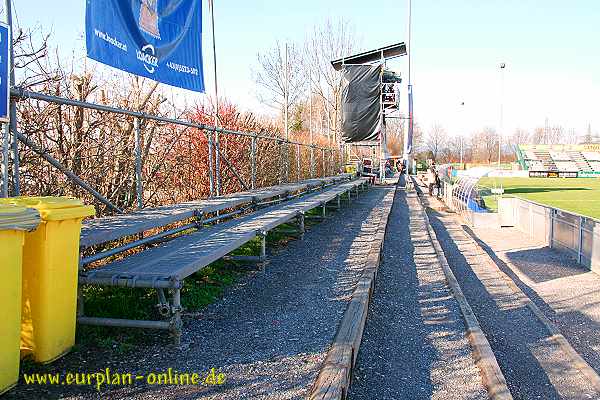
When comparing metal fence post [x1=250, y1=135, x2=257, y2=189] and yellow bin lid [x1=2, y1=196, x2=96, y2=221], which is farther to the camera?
metal fence post [x1=250, y1=135, x2=257, y2=189]

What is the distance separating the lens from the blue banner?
5.51 m

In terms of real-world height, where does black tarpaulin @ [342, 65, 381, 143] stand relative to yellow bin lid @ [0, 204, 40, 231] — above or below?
above

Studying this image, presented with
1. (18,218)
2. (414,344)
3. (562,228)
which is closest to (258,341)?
(414,344)

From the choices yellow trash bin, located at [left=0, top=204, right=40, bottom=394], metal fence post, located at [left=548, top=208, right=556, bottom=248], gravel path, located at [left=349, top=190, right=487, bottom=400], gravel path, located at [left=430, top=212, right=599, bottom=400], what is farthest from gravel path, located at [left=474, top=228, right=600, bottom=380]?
yellow trash bin, located at [left=0, top=204, right=40, bottom=394]

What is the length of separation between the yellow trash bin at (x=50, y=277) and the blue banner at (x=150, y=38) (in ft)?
8.85

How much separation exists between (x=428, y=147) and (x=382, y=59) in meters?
68.5

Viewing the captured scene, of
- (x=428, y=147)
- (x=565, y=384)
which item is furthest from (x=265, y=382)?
(x=428, y=147)

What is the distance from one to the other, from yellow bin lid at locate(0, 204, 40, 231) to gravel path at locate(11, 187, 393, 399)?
35.7 inches

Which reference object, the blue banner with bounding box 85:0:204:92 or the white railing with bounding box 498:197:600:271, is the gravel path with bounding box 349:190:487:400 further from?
the blue banner with bounding box 85:0:204:92

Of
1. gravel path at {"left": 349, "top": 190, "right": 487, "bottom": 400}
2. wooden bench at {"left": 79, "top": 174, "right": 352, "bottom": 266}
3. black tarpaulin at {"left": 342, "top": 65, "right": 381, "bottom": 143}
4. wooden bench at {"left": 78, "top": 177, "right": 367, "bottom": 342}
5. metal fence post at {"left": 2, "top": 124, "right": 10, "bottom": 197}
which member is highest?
black tarpaulin at {"left": 342, "top": 65, "right": 381, "bottom": 143}

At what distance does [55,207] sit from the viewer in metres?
3.12

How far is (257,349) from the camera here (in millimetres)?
3764

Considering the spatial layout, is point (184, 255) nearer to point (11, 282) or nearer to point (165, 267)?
point (165, 267)

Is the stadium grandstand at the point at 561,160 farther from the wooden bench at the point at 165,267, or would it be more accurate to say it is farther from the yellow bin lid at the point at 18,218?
Answer: the yellow bin lid at the point at 18,218
